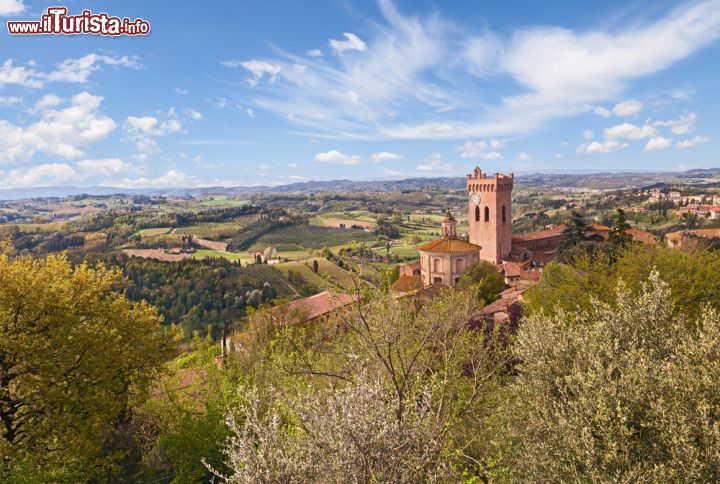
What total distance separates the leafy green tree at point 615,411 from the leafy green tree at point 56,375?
49.8 feet

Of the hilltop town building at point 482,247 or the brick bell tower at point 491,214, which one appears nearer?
the hilltop town building at point 482,247

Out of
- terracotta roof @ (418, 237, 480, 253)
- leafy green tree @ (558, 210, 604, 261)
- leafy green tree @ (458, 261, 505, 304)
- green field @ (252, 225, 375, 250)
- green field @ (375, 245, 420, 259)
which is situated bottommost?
green field @ (375, 245, 420, 259)

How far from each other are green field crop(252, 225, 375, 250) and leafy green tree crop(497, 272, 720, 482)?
129625mm

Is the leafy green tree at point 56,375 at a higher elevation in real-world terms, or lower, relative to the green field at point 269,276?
higher

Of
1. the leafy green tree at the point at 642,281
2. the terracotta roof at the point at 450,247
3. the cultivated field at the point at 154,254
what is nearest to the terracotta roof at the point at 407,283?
the terracotta roof at the point at 450,247

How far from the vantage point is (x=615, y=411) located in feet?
32.8

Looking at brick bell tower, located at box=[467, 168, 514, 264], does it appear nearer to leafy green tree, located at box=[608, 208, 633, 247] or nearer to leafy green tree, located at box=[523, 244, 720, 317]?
leafy green tree, located at box=[608, 208, 633, 247]

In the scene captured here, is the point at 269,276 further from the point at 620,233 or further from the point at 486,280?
the point at 620,233

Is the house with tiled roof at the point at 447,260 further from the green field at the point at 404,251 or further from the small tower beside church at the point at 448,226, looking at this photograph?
the green field at the point at 404,251

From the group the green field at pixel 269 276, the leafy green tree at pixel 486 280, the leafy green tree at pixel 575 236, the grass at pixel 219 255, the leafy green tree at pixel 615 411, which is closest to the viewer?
the leafy green tree at pixel 615 411

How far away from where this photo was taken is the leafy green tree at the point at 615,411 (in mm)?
8883

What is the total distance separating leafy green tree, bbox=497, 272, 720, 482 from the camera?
8883 millimetres

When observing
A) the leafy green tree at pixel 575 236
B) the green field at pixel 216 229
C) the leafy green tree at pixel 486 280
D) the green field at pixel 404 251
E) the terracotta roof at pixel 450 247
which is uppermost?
the leafy green tree at pixel 575 236

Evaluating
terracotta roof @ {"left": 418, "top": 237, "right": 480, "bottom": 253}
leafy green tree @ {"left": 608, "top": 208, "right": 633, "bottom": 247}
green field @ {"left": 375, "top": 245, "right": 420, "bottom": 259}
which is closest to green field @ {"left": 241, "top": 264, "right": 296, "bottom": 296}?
green field @ {"left": 375, "top": 245, "right": 420, "bottom": 259}
